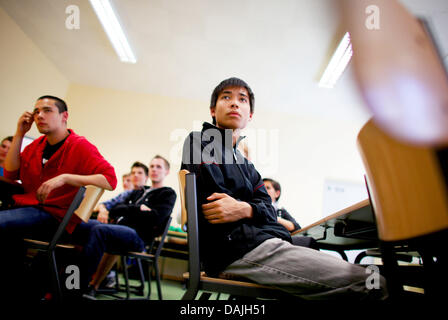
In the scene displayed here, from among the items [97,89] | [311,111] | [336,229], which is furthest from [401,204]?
[97,89]

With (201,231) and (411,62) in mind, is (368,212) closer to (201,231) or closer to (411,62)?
(201,231)

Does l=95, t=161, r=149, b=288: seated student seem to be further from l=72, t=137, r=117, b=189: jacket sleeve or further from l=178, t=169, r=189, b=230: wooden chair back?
l=178, t=169, r=189, b=230: wooden chair back

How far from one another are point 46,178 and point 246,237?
1.39 m

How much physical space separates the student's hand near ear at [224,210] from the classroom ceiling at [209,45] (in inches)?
112

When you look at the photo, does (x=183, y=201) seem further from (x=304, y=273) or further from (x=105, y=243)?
(x=105, y=243)

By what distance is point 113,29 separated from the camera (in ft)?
11.5

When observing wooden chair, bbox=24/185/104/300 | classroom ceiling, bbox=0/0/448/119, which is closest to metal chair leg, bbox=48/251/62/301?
wooden chair, bbox=24/185/104/300

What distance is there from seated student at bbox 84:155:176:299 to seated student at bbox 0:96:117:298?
0.54 ft

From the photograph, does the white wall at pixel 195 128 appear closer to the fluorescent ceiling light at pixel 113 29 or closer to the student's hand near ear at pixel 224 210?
the fluorescent ceiling light at pixel 113 29

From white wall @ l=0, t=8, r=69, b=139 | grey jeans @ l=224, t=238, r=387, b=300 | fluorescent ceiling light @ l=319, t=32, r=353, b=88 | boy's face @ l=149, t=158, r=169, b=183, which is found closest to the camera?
grey jeans @ l=224, t=238, r=387, b=300

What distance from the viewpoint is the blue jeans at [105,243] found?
60.9 inches

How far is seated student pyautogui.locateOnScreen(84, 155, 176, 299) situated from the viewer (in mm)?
1617

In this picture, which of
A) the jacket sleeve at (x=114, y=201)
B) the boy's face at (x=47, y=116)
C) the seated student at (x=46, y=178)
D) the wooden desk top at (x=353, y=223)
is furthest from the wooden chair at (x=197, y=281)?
the jacket sleeve at (x=114, y=201)
